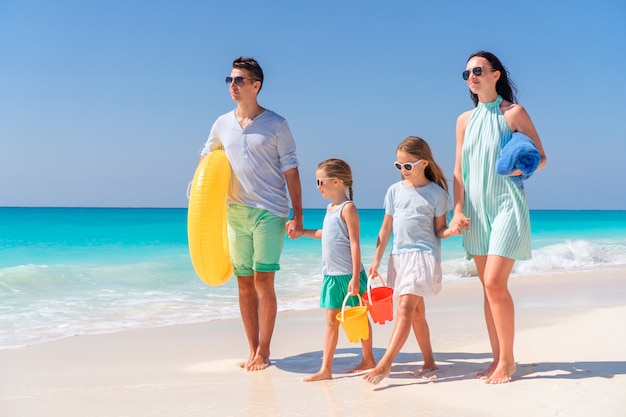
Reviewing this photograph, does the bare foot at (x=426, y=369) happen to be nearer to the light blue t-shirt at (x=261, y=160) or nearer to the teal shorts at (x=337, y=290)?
the teal shorts at (x=337, y=290)

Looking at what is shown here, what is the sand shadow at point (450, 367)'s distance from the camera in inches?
154

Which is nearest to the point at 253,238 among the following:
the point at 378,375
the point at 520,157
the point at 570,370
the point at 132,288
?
the point at 378,375

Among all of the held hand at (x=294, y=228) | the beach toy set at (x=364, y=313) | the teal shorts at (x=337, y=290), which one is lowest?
the beach toy set at (x=364, y=313)

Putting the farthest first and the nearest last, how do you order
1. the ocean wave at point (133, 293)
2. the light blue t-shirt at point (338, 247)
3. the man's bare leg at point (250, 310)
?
1. the ocean wave at point (133, 293)
2. the man's bare leg at point (250, 310)
3. the light blue t-shirt at point (338, 247)

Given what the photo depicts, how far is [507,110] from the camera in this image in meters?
3.99

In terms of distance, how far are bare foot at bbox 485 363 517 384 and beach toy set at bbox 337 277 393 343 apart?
63 cm

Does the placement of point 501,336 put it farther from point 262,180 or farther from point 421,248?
point 262,180

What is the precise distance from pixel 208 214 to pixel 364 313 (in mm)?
1237

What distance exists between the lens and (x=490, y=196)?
3.93m

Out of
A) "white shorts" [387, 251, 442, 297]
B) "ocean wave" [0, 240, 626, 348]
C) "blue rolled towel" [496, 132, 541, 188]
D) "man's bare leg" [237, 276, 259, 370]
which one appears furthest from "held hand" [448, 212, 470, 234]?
"ocean wave" [0, 240, 626, 348]

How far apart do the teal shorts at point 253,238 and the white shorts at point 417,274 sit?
876mm

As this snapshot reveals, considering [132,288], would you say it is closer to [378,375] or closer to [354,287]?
[354,287]

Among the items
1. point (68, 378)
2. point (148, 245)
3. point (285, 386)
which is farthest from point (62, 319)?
point (148, 245)

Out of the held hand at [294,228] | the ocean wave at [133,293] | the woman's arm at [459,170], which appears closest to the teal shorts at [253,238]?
the held hand at [294,228]
